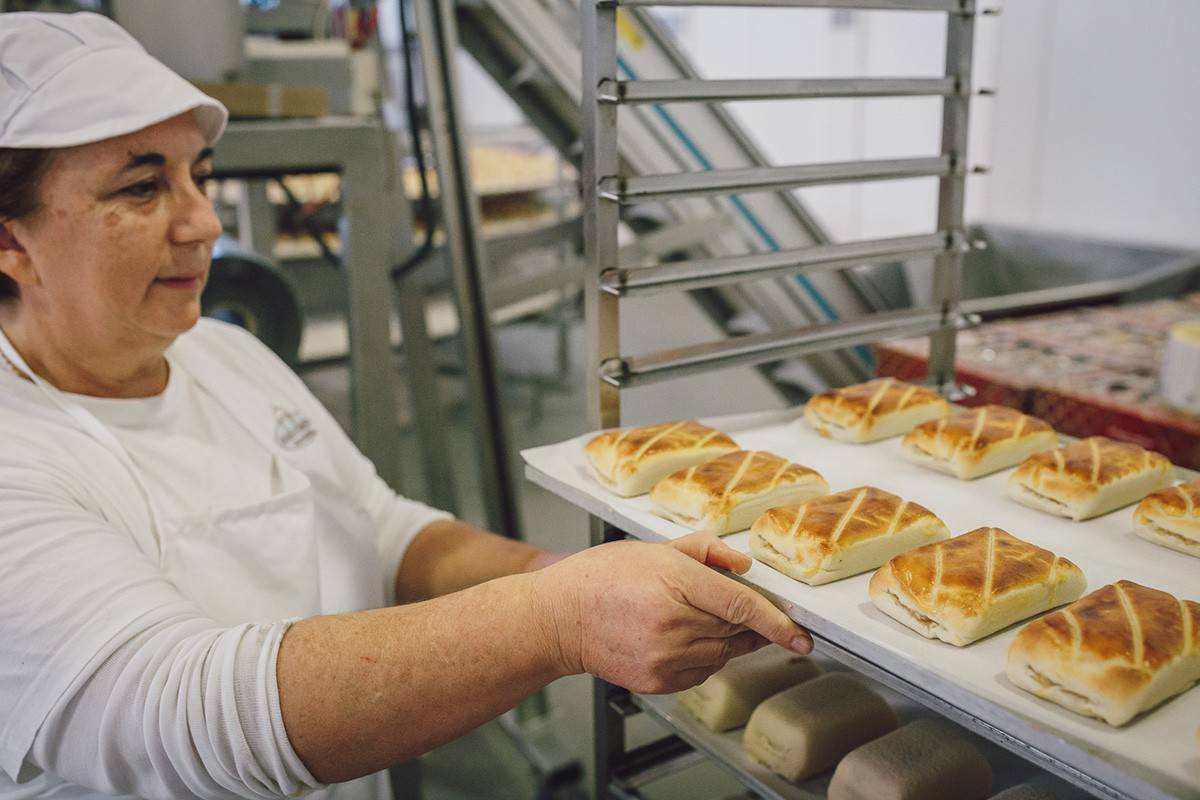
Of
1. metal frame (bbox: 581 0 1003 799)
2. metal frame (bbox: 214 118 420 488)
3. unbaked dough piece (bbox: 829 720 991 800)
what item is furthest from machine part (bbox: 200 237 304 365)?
unbaked dough piece (bbox: 829 720 991 800)

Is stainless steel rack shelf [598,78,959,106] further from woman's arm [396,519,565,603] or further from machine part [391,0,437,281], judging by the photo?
machine part [391,0,437,281]

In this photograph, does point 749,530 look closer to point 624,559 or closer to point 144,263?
point 624,559

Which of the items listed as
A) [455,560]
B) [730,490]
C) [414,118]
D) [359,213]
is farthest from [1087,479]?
[414,118]

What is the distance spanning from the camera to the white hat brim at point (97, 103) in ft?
4.05

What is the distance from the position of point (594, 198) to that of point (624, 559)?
0.47m

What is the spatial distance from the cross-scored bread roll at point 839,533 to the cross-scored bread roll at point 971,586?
0.04 m

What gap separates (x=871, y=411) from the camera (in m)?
→ 1.40

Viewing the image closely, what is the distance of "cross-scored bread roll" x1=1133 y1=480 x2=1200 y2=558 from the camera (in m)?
1.05

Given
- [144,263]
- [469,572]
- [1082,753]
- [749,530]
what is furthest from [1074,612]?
[144,263]

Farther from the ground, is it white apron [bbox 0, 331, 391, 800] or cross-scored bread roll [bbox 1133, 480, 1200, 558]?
cross-scored bread roll [bbox 1133, 480, 1200, 558]

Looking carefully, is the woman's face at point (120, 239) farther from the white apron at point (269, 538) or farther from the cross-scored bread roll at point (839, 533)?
the cross-scored bread roll at point (839, 533)

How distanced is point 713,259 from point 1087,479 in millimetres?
547

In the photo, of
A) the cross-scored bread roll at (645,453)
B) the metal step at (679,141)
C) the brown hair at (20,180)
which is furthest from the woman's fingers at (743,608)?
the metal step at (679,141)

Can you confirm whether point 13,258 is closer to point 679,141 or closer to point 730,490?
point 730,490
